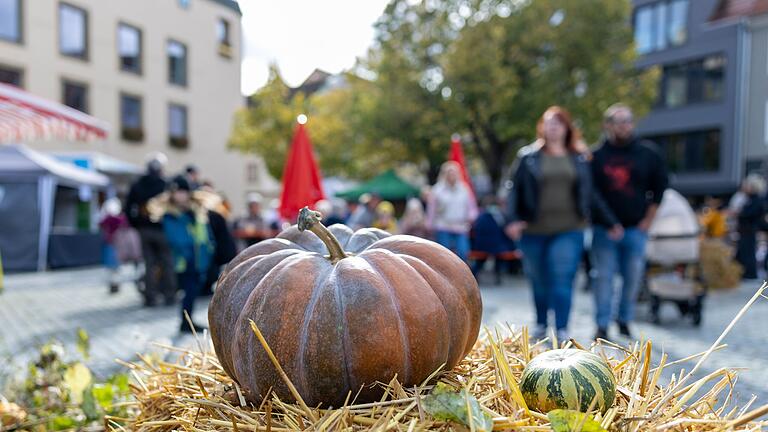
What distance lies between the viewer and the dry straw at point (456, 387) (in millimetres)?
1252

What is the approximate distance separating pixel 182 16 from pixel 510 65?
17.9 meters

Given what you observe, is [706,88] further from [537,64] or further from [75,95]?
[75,95]

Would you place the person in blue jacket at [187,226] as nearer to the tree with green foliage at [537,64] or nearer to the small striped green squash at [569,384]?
the small striped green squash at [569,384]

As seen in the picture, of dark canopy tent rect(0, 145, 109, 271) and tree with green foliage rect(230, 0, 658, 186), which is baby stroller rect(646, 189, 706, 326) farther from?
tree with green foliage rect(230, 0, 658, 186)

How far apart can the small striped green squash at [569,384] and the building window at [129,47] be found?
9.18 feet

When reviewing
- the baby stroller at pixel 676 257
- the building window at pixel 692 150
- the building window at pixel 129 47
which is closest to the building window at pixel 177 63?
the building window at pixel 129 47

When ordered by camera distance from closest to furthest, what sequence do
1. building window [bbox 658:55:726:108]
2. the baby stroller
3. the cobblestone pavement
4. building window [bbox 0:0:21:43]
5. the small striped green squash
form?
1. the small striped green squash
2. building window [bbox 0:0:21:43]
3. the cobblestone pavement
4. the baby stroller
5. building window [bbox 658:55:726:108]

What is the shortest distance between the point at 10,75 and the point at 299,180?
14.4 ft

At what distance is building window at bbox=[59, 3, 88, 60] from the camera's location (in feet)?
9.86

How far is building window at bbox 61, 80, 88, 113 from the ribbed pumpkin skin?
11.7 ft

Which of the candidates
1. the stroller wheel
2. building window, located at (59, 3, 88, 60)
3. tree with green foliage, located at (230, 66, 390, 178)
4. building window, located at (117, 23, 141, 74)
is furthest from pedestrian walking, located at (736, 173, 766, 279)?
tree with green foliage, located at (230, 66, 390, 178)

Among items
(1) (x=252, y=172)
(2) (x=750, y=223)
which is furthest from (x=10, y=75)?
(1) (x=252, y=172)

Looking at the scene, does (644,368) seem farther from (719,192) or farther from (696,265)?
(719,192)

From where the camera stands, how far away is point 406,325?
1.50 m
